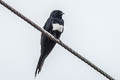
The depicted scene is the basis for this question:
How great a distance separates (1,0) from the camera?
3.54 meters

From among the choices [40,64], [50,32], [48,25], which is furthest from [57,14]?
[40,64]

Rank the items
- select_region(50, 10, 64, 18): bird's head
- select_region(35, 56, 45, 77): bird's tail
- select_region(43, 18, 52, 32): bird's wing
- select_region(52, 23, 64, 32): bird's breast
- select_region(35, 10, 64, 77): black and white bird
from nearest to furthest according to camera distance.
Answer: select_region(35, 56, 45, 77): bird's tail → select_region(35, 10, 64, 77): black and white bird → select_region(52, 23, 64, 32): bird's breast → select_region(43, 18, 52, 32): bird's wing → select_region(50, 10, 64, 18): bird's head

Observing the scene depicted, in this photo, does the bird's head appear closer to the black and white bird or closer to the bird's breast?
the black and white bird

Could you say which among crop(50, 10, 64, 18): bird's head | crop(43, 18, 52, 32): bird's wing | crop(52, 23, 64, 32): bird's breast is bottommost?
crop(50, 10, 64, 18): bird's head

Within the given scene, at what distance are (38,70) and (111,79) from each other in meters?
2.42

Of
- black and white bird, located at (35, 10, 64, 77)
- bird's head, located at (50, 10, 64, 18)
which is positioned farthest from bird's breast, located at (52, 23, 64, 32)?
bird's head, located at (50, 10, 64, 18)

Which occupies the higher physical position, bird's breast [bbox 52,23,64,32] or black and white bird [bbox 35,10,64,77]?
bird's breast [bbox 52,23,64,32]

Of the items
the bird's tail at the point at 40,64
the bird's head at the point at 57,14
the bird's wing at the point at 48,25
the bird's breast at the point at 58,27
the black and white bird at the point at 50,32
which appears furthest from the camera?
the bird's head at the point at 57,14

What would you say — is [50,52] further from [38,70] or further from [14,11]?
[14,11]

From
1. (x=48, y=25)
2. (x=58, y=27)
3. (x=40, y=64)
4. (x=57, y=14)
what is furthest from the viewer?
(x=57, y=14)

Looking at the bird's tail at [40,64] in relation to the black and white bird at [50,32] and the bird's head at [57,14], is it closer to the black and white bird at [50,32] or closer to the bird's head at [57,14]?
the black and white bird at [50,32]

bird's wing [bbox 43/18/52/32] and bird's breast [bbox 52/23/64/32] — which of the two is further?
bird's wing [bbox 43/18/52/32]

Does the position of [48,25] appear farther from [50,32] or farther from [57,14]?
[57,14]

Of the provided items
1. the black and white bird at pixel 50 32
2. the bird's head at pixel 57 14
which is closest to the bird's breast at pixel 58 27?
the black and white bird at pixel 50 32
